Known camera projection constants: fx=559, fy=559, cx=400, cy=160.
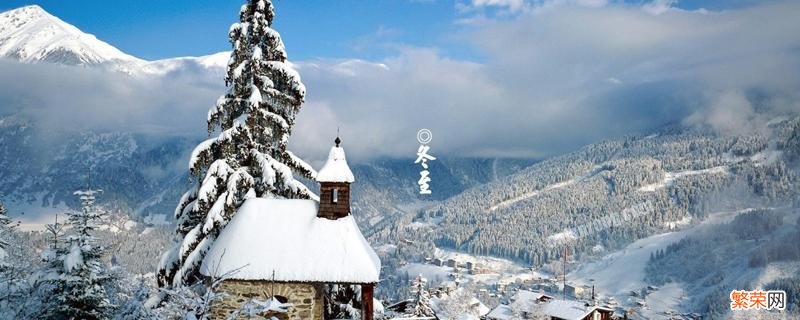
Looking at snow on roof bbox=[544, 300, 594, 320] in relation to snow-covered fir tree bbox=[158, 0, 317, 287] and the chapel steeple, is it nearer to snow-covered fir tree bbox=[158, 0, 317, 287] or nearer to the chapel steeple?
the chapel steeple

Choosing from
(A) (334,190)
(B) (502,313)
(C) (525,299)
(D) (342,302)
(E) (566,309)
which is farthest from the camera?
(C) (525,299)

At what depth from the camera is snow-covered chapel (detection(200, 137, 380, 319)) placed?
60.5 feet

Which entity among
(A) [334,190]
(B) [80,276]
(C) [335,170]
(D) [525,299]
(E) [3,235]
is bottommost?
(D) [525,299]

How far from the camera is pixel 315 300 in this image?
18672 millimetres

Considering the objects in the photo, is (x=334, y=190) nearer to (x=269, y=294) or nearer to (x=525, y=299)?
(x=269, y=294)

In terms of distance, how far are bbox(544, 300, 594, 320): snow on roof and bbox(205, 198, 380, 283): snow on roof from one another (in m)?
51.0

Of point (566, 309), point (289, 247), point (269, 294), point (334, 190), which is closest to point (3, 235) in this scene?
point (269, 294)

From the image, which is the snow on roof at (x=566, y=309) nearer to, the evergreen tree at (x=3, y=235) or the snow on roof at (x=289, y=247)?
the snow on roof at (x=289, y=247)

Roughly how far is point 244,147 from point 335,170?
11.0 feet

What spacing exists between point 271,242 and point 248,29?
7859 mm

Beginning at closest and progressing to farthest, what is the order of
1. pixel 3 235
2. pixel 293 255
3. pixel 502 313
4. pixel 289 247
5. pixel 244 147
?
pixel 3 235 < pixel 293 255 < pixel 289 247 < pixel 244 147 < pixel 502 313

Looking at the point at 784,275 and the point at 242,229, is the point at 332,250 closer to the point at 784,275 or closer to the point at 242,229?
the point at 242,229

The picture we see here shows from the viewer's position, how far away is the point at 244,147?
1991cm

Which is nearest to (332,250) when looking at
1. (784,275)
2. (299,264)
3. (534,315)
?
(299,264)
